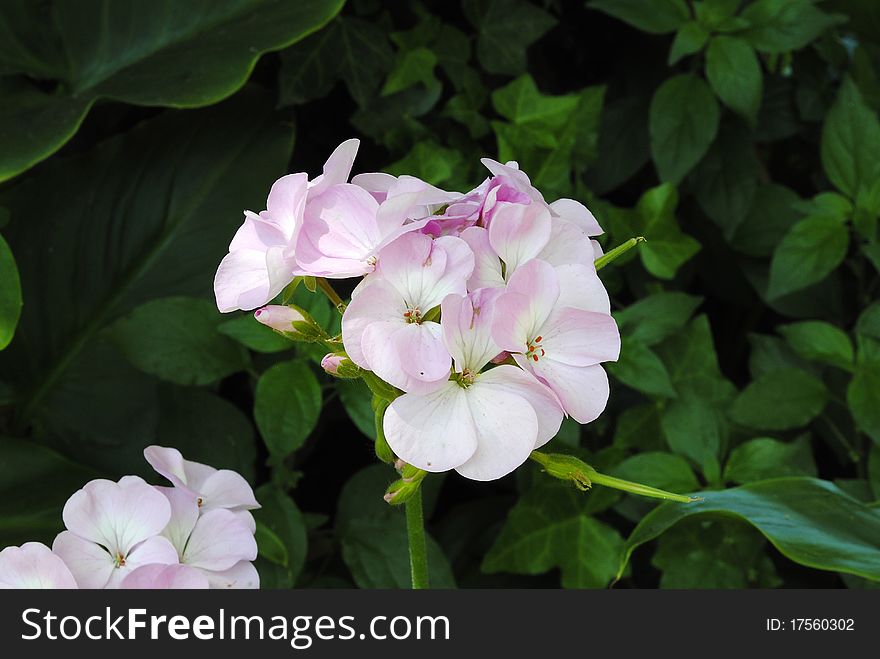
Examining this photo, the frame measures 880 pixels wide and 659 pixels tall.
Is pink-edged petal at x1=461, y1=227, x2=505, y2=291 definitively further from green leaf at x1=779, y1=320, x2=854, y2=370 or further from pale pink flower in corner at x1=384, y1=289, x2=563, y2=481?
green leaf at x1=779, y1=320, x2=854, y2=370

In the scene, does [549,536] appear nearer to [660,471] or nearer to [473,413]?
[660,471]

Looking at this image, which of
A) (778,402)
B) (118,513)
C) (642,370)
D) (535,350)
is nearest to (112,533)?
(118,513)

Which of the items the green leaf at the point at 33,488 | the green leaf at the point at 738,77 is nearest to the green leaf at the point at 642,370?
the green leaf at the point at 738,77

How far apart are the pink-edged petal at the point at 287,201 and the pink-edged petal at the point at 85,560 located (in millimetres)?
193

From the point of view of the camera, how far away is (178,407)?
0.91 metres

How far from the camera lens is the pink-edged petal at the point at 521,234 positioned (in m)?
0.48

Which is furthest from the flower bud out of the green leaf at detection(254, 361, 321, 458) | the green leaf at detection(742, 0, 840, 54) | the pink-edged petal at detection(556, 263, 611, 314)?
the green leaf at detection(742, 0, 840, 54)

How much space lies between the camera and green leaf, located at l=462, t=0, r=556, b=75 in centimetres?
103

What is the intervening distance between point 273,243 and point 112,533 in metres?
0.18

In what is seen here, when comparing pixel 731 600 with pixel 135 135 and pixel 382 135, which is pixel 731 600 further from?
pixel 135 135

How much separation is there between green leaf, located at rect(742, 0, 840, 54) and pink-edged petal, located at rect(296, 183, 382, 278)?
656 mm

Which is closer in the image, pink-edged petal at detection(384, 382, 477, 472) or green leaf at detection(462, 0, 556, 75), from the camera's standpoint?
pink-edged petal at detection(384, 382, 477, 472)

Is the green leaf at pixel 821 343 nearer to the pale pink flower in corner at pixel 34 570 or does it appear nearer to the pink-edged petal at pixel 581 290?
the pink-edged petal at pixel 581 290

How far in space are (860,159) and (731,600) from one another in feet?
1.94
